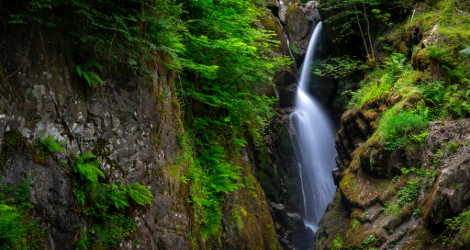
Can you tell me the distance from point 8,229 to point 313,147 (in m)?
17.0

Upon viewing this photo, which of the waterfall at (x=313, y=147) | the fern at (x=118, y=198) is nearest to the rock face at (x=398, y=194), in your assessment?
the fern at (x=118, y=198)

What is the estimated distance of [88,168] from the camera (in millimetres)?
3818

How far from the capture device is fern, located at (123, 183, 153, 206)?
434cm

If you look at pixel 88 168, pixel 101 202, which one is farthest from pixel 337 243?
pixel 88 168

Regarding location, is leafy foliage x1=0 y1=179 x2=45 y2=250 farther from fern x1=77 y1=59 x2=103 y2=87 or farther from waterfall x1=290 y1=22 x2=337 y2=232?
waterfall x1=290 y1=22 x2=337 y2=232

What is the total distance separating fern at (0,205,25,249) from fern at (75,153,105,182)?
0.95 metres

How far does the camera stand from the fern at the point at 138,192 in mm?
4336

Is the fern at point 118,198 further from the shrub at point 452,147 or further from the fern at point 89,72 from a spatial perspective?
the shrub at point 452,147

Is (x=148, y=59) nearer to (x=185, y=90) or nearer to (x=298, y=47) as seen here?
(x=185, y=90)

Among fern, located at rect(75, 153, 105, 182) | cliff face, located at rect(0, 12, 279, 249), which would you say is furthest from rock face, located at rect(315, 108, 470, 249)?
fern, located at rect(75, 153, 105, 182)

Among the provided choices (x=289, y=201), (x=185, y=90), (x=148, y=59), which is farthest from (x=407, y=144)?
(x=289, y=201)

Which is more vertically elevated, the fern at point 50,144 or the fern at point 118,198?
the fern at point 50,144

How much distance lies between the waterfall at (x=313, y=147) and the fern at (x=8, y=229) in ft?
49.2

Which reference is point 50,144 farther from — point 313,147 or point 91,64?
point 313,147
